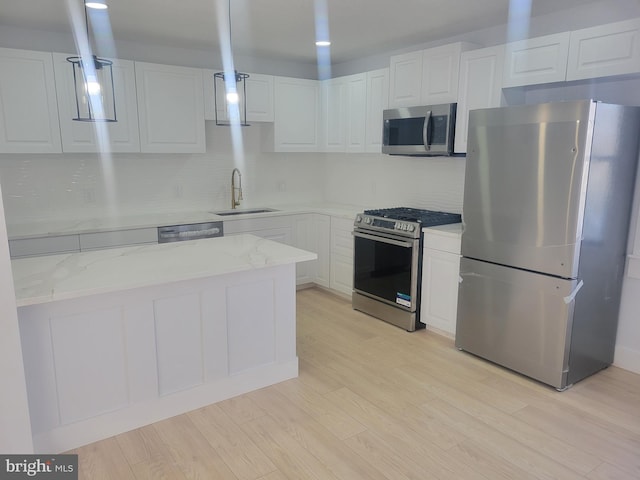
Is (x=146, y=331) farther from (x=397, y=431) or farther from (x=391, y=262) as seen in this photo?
(x=391, y=262)

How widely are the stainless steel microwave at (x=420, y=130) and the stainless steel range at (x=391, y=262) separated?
1.91ft

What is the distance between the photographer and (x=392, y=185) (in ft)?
16.2

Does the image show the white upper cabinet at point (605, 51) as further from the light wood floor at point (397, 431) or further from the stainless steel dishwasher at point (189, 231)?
the stainless steel dishwasher at point (189, 231)

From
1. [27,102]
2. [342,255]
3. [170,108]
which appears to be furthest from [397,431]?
[27,102]

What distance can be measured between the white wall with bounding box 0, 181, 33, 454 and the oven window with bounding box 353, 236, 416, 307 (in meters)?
2.79

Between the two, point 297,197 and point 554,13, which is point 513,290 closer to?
point 554,13

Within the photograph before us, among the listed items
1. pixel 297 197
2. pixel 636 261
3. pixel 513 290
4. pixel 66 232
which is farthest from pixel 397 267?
pixel 66 232

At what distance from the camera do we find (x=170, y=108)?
4.30 metres

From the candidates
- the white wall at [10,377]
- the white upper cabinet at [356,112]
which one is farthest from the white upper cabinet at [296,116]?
the white wall at [10,377]

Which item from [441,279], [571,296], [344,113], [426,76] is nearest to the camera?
[571,296]

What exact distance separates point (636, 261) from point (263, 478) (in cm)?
277

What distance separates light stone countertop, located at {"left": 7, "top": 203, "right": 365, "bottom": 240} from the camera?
370 cm

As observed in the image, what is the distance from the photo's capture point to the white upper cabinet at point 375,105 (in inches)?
175

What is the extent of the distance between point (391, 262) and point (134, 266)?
2.21 m
